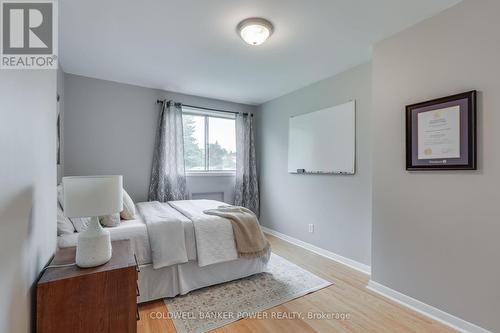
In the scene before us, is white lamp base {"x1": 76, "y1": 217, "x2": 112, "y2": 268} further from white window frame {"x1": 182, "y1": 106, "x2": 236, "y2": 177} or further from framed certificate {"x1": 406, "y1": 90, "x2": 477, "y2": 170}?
white window frame {"x1": 182, "y1": 106, "x2": 236, "y2": 177}

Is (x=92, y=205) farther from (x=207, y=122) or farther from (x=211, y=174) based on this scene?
(x=207, y=122)

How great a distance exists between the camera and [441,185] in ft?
6.51

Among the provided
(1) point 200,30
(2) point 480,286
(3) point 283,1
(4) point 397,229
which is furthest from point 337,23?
(2) point 480,286

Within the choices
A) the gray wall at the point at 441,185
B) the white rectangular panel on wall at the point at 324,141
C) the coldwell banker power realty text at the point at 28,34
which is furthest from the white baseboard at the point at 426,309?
the coldwell banker power realty text at the point at 28,34

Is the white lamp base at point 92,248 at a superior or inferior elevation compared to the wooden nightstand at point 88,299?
superior

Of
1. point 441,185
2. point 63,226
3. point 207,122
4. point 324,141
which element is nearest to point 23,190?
point 63,226

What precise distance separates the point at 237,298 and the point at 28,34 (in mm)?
2601

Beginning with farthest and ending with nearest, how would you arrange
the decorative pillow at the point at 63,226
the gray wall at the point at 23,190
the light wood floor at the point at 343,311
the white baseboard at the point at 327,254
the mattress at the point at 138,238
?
the white baseboard at the point at 327,254
the mattress at the point at 138,238
the decorative pillow at the point at 63,226
the light wood floor at the point at 343,311
the gray wall at the point at 23,190

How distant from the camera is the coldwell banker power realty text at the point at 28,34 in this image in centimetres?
112

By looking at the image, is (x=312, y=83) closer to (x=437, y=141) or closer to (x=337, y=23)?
(x=337, y=23)

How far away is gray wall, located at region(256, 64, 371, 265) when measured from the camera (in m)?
2.92

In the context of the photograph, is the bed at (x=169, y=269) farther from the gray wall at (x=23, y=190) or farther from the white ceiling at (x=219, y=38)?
the white ceiling at (x=219, y=38)

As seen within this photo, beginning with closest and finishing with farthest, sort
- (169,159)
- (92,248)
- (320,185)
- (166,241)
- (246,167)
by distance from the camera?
(92,248)
(166,241)
(320,185)
(169,159)
(246,167)

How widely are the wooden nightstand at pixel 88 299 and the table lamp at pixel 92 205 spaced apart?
78 mm
